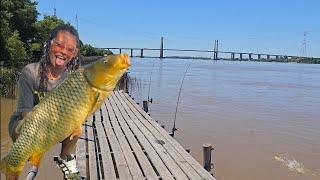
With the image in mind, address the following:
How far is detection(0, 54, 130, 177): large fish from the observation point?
1707 millimetres

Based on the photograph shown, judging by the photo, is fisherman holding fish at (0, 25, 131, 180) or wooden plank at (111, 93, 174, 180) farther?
wooden plank at (111, 93, 174, 180)

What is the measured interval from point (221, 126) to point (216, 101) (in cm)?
1034

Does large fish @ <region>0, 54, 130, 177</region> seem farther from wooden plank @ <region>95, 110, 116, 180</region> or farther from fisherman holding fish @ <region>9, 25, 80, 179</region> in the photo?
wooden plank @ <region>95, 110, 116, 180</region>

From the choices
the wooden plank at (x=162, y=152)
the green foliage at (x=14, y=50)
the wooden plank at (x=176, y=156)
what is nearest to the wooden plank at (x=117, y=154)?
the wooden plank at (x=162, y=152)

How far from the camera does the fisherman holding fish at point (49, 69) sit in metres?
2.36

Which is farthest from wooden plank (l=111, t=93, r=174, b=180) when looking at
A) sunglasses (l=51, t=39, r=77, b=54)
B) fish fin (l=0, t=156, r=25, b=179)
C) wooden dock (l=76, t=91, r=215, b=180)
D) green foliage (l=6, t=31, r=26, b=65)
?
green foliage (l=6, t=31, r=26, b=65)

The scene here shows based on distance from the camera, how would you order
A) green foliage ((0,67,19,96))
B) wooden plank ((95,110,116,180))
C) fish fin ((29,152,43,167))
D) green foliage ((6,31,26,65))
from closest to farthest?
1. fish fin ((29,152,43,167))
2. wooden plank ((95,110,116,180))
3. green foliage ((0,67,19,96))
4. green foliage ((6,31,26,65))

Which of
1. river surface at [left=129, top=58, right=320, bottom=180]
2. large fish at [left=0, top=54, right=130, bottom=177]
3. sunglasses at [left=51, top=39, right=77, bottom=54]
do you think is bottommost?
river surface at [left=129, top=58, right=320, bottom=180]

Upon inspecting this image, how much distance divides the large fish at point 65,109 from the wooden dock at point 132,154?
3.52m

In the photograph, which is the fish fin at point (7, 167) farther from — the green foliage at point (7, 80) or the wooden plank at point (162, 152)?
the green foliage at point (7, 80)

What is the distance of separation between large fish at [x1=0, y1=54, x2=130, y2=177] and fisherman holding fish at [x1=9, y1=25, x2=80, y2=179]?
28 cm

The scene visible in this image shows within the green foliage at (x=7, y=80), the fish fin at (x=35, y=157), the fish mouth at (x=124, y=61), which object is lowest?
the green foliage at (x=7, y=80)

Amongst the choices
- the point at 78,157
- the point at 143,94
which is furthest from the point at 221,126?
the point at 143,94

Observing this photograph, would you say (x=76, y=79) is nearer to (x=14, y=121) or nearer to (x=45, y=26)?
(x=14, y=121)
